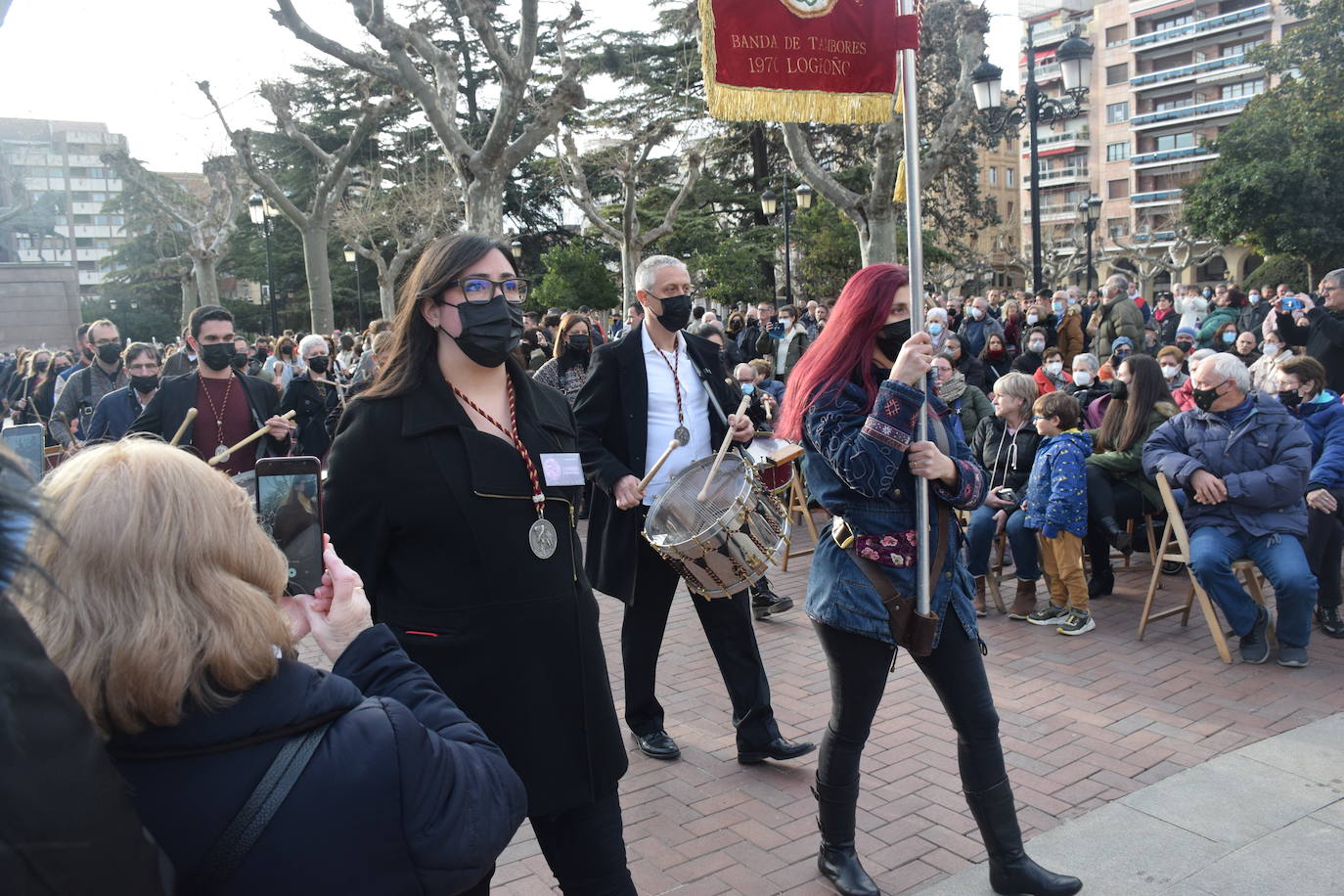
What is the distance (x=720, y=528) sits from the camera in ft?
13.1

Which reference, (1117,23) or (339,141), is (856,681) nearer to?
(339,141)

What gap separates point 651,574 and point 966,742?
1801 mm

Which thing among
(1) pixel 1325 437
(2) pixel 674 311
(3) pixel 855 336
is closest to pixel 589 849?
(3) pixel 855 336

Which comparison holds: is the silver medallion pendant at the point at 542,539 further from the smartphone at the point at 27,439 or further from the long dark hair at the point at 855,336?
the smartphone at the point at 27,439

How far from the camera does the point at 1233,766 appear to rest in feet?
14.1

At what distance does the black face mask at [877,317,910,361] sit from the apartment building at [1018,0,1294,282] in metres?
64.4

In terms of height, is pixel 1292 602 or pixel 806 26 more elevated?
pixel 806 26

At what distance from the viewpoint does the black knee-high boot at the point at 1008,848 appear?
3299 millimetres

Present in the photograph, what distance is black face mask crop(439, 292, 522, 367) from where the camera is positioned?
2.84m

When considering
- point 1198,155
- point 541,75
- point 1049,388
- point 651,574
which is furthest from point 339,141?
point 1198,155

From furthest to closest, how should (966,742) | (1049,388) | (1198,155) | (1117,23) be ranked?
(1117,23) → (1198,155) → (1049,388) → (966,742)

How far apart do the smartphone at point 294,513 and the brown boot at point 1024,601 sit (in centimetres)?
564

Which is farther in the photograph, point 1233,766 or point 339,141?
point 339,141

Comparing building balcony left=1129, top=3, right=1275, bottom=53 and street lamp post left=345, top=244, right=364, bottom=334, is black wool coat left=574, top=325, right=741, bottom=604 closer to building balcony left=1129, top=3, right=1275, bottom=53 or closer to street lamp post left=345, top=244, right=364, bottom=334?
street lamp post left=345, top=244, right=364, bottom=334
